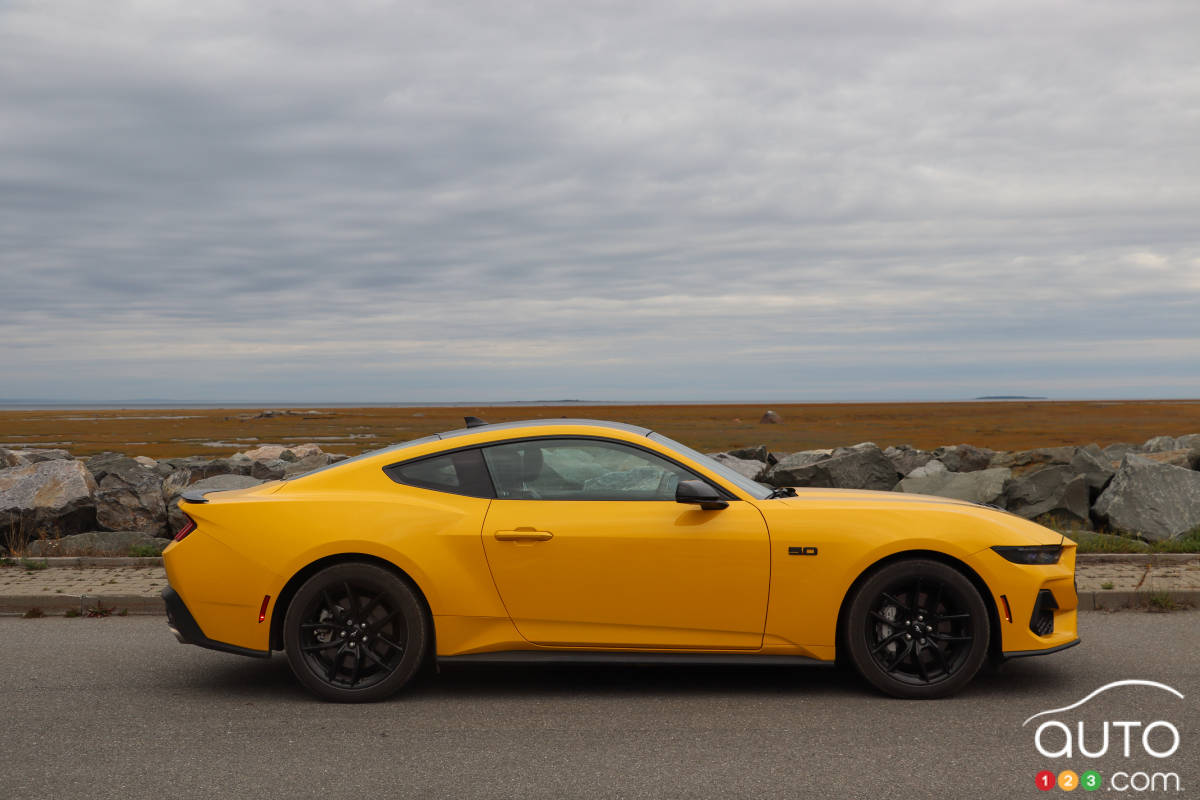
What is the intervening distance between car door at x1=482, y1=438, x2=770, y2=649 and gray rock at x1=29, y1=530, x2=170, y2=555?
643 cm

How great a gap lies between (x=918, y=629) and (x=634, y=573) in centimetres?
153

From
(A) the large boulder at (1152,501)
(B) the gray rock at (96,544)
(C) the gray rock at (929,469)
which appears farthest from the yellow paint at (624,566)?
(C) the gray rock at (929,469)

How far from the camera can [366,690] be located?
550 centimetres

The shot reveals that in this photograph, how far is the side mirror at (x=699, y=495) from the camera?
5359 millimetres

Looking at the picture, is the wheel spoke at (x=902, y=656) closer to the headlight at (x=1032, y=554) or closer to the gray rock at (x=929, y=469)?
the headlight at (x=1032, y=554)

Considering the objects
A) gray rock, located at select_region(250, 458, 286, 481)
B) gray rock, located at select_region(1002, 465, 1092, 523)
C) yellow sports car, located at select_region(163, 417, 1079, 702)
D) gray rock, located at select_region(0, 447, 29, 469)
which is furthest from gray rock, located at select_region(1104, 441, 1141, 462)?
gray rock, located at select_region(0, 447, 29, 469)

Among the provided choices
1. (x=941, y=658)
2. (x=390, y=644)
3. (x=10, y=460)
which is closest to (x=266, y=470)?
(x=10, y=460)

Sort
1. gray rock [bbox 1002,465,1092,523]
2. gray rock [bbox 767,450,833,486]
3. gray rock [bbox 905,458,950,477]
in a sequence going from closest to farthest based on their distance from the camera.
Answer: gray rock [bbox 1002,465,1092,523], gray rock [bbox 767,450,833,486], gray rock [bbox 905,458,950,477]

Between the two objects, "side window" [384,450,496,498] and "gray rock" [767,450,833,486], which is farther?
"gray rock" [767,450,833,486]

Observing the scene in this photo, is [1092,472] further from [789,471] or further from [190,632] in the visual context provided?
[190,632]

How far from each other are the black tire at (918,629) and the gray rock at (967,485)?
7.39 metres

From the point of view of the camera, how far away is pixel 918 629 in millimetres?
5465

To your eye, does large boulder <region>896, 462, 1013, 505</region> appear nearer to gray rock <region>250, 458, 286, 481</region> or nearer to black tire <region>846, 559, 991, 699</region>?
black tire <region>846, 559, 991, 699</region>

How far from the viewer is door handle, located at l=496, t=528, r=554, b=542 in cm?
546
